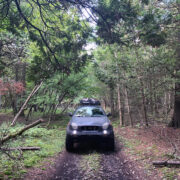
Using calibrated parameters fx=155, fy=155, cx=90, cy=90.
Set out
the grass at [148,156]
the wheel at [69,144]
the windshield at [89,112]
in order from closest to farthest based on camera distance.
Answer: the grass at [148,156], the wheel at [69,144], the windshield at [89,112]

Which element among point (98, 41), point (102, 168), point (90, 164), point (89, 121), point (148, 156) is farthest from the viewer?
point (89, 121)

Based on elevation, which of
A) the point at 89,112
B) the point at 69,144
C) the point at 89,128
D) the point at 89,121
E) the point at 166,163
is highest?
the point at 89,112

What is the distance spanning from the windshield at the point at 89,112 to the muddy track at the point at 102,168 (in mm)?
1525

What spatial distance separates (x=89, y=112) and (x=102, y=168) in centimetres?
273

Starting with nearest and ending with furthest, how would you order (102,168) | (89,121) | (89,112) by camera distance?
(102,168), (89,121), (89,112)

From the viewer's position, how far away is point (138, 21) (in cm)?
444

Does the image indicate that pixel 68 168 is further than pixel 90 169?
Yes

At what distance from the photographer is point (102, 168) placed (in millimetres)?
4273

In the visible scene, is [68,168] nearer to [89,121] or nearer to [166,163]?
[89,121]

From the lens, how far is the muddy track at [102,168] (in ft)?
12.5

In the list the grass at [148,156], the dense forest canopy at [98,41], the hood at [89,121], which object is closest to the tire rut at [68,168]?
the hood at [89,121]

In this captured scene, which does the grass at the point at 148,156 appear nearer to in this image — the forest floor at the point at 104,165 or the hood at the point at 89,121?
the forest floor at the point at 104,165

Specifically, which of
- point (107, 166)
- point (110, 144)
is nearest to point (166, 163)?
point (107, 166)

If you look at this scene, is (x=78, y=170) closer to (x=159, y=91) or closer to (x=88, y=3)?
(x=88, y=3)
